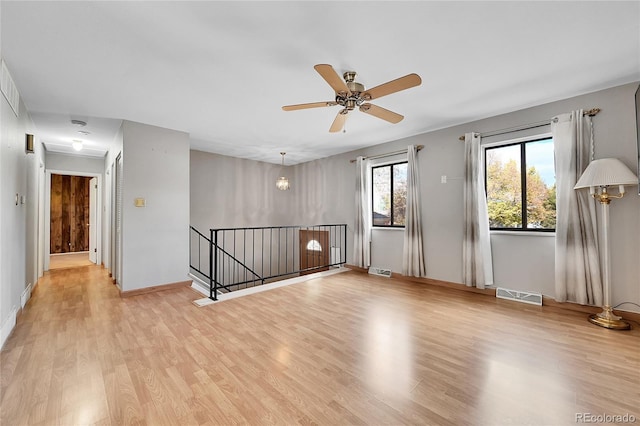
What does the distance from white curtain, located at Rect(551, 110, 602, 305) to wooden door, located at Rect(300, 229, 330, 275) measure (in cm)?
429

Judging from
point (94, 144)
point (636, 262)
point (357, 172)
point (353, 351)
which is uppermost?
point (94, 144)

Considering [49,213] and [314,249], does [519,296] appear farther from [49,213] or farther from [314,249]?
[49,213]

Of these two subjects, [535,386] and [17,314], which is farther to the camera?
[17,314]

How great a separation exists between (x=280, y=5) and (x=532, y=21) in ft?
6.22

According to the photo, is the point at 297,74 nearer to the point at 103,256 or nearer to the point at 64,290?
the point at 64,290

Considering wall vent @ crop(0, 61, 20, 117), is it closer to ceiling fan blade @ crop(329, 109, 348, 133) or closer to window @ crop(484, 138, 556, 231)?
ceiling fan blade @ crop(329, 109, 348, 133)

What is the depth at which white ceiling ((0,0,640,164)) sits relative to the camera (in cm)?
186

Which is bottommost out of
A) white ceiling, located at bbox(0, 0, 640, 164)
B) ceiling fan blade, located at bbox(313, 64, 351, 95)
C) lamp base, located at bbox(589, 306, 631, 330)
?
lamp base, located at bbox(589, 306, 631, 330)

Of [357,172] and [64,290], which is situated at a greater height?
[357,172]

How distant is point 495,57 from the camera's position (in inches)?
Answer: 94.6

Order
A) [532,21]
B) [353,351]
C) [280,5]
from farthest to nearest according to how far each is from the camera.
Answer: [353,351] < [532,21] < [280,5]

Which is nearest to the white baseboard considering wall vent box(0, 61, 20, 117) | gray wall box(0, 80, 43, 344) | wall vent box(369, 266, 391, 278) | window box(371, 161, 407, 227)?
gray wall box(0, 80, 43, 344)

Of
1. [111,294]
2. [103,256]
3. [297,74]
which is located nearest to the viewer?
[297,74]

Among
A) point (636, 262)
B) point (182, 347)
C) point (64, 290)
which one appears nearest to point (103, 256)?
point (64, 290)
